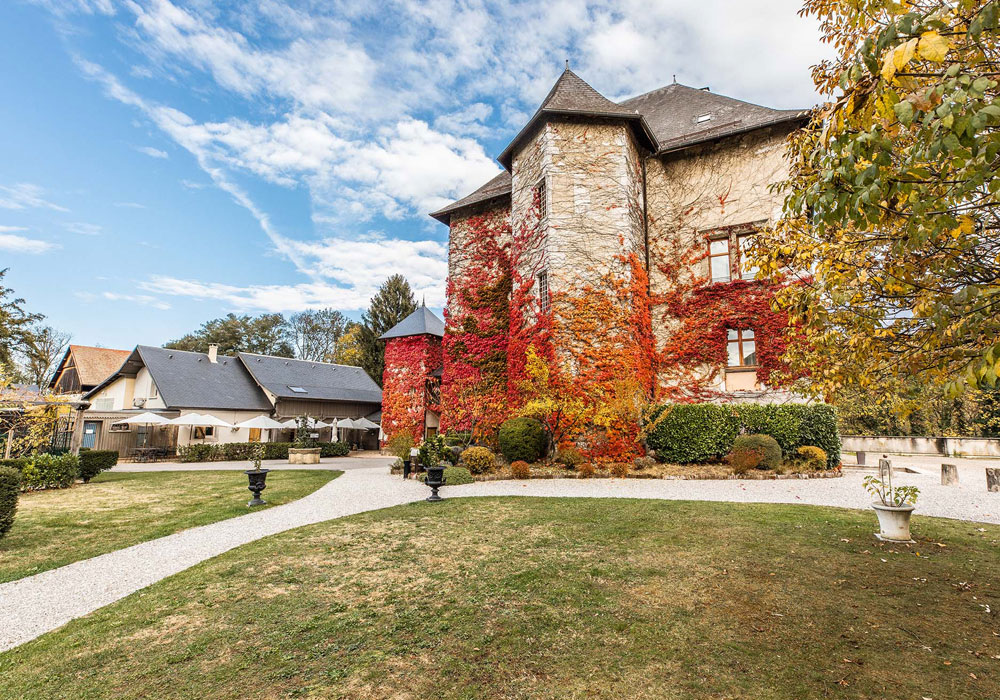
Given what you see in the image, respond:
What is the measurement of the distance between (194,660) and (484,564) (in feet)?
9.69

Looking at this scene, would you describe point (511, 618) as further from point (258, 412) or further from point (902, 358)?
point (258, 412)

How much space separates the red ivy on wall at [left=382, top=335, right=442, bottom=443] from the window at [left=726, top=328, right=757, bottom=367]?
13800 millimetres

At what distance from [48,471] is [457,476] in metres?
12.1

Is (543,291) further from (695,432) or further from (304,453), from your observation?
(304,453)

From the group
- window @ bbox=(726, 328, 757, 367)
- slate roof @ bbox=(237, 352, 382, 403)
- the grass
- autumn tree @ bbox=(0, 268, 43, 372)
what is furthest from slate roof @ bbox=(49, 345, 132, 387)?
window @ bbox=(726, 328, 757, 367)

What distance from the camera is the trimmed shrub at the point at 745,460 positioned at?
11.8 meters

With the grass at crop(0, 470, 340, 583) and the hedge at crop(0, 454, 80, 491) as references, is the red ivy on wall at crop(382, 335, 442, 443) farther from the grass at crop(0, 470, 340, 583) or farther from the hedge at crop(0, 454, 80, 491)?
the hedge at crop(0, 454, 80, 491)

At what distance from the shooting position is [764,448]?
12516 mm

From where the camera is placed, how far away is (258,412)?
2791 centimetres

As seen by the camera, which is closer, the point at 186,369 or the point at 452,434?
the point at 452,434

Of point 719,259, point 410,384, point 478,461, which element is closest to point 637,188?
point 719,259

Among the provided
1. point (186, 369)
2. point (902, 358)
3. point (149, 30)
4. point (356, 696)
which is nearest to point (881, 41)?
point (902, 358)

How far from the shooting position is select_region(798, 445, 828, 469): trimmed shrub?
12711 millimetres

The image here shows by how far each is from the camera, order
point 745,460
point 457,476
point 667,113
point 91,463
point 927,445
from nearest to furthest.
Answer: point 745,460 < point 457,476 < point 91,463 < point 667,113 < point 927,445
